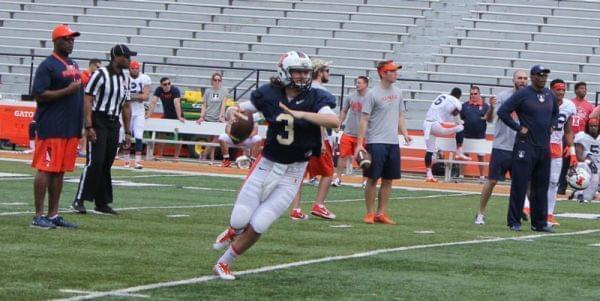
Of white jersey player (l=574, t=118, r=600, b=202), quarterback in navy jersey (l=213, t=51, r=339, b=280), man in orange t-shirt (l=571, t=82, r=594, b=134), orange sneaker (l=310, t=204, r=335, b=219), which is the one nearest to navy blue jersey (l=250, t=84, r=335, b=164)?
quarterback in navy jersey (l=213, t=51, r=339, b=280)

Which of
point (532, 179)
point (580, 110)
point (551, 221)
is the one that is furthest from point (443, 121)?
point (532, 179)

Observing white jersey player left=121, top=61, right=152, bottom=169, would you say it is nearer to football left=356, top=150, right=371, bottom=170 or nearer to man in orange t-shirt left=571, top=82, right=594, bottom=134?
man in orange t-shirt left=571, top=82, right=594, bottom=134

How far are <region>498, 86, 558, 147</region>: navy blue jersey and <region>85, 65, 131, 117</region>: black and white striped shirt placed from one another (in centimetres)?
387

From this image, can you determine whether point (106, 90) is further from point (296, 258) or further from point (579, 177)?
point (579, 177)

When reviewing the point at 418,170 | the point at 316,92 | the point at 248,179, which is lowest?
the point at 418,170

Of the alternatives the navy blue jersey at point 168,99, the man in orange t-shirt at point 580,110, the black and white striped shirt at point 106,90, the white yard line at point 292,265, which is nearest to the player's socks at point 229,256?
the white yard line at point 292,265

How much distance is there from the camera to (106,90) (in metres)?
13.8

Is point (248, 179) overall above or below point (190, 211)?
above

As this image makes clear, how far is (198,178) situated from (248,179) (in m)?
12.8

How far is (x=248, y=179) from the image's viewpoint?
9414 millimetres

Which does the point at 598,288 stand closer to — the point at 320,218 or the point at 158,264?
the point at 158,264

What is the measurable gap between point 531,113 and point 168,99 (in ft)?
47.6

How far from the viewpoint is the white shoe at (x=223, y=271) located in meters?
9.03

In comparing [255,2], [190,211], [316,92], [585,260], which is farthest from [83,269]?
[255,2]
